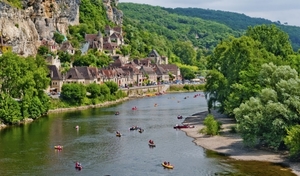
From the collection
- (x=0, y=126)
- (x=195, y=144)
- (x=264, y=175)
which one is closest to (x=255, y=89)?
(x=195, y=144)

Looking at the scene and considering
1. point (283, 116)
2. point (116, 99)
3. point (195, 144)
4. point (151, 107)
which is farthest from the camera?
point (116, 99)

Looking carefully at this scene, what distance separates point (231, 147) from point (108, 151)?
13775 millimetres

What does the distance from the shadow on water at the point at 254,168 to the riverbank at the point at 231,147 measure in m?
0.88

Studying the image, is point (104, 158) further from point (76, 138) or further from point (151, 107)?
point (151, 107)

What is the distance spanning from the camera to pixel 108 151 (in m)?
61.0

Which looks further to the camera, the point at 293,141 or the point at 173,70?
the point at 173,70

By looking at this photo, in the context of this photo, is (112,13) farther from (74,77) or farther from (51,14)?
(74,77)

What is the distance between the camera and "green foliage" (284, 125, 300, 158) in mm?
52406

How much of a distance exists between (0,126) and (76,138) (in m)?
15.5

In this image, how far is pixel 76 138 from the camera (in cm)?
6962

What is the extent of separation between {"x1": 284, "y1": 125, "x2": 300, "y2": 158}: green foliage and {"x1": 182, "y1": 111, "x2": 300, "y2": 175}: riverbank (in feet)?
3.66

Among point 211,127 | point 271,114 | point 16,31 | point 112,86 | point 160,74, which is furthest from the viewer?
point 160,74

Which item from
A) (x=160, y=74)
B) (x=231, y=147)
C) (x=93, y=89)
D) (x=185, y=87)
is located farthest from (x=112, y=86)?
(x=231, y=147)

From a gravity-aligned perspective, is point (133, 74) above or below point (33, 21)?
below
